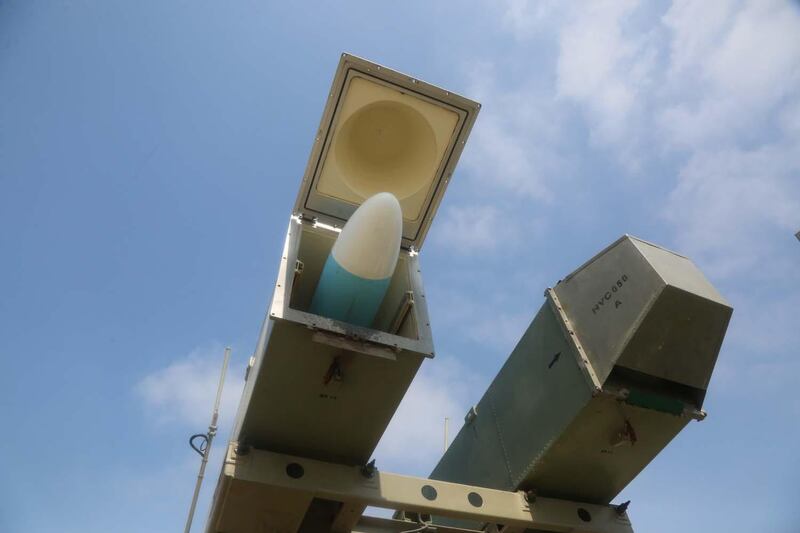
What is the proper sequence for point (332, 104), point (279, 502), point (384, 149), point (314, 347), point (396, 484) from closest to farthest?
point (314, 347) → point (279, 502) → point (396, 484) → point (332, 104) → point (384, 149)

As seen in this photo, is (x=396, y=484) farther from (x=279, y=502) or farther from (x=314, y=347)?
(x=314, y=347)

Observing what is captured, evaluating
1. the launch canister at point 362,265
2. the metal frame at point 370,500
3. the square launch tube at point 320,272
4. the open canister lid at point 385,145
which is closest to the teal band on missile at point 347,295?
the launch canister at point 362,265

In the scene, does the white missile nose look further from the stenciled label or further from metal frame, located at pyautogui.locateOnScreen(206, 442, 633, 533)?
the stenciled label

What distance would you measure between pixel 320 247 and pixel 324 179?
567 millimetres

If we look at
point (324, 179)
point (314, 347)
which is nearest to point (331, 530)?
point (314, 347)

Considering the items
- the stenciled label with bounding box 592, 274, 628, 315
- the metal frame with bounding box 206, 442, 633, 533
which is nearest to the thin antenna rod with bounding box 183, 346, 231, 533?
the metal frame with bounding box 206, 442, 633, 533

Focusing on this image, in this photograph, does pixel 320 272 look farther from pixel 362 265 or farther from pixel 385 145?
pixel 385 145

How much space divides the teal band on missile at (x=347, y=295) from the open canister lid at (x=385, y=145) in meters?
0.73

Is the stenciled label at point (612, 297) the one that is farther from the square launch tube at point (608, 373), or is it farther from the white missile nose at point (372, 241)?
the white missile nose at point (372, 241)

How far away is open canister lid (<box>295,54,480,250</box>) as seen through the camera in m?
4.42

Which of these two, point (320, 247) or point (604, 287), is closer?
point (604, 287)

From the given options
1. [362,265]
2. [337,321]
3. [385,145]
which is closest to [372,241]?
[362,265]

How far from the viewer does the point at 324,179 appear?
15.0ft

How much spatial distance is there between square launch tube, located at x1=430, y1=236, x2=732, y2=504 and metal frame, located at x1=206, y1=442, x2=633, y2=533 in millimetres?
184
